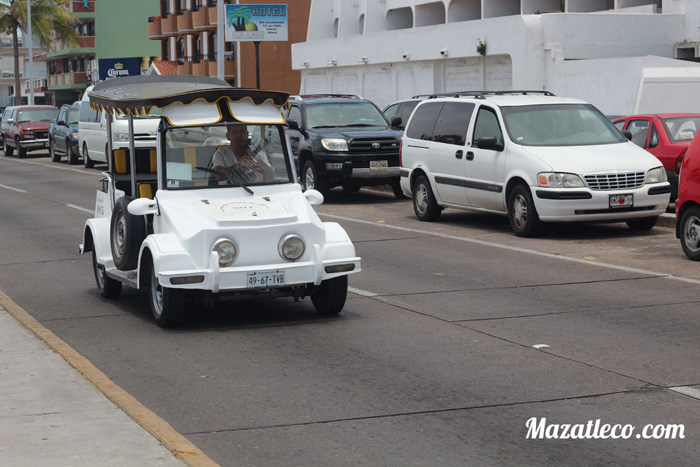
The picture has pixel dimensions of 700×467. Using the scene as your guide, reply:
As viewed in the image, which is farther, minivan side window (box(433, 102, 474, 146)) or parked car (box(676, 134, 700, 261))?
minivan side window (box(433, 102, 474, 146))

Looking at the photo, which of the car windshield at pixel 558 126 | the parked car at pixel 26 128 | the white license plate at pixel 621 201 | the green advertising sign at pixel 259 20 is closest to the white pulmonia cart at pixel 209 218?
the white license plate at pixel 621 201

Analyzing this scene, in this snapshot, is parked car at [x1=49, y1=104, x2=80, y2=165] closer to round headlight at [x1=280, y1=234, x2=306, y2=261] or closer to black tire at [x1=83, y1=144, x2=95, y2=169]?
black tire at [x1=83, y1=144, x2=95, y2=169]

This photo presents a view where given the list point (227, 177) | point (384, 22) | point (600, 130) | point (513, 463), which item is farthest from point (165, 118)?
point (384, 22)

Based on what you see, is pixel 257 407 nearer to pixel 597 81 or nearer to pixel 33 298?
pixel 33 298

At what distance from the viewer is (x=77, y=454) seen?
18.8 feet

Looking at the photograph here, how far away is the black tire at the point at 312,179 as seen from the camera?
71.8ft

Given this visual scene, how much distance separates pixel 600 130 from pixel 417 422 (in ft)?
35.2

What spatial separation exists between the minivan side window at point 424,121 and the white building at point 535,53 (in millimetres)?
14056

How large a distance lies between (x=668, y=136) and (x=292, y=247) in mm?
10686

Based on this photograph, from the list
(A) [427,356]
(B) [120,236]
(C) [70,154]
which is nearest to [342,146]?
(B) [120,236]

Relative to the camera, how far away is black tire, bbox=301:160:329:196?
71.8 feet

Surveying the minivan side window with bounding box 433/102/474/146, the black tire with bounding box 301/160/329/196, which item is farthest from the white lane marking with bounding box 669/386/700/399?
the black tire with bounding box 301/160/329/196

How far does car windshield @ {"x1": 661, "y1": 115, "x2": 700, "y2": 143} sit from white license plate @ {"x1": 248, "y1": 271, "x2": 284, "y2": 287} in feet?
35.6

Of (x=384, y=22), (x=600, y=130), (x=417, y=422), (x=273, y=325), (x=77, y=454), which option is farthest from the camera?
(x=384, y=22)
